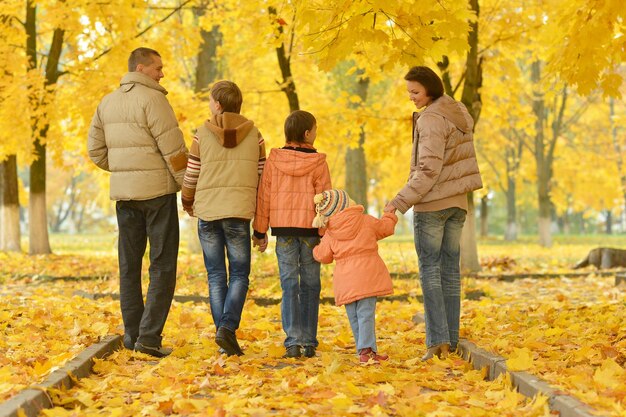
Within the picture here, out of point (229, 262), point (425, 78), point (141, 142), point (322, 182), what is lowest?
point (229, 262)

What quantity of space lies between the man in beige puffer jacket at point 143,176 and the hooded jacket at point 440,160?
1.77 meters

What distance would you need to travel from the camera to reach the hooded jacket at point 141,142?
612 centimetres

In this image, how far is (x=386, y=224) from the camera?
19.0ft

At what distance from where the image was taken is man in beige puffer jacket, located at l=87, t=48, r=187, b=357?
614cm

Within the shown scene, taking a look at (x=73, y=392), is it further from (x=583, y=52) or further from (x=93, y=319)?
(x=583, y=52)

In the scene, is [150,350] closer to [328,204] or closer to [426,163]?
[328,204]

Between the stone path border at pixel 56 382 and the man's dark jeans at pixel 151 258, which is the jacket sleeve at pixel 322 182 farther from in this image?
the stone path border at pixel 56 382

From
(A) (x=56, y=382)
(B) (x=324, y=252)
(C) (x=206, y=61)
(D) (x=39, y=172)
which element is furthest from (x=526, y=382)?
(C) (x=206, y=61)

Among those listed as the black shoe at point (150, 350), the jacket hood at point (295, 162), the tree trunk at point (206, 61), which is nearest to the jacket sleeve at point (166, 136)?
the jacket hood at point (295, 162)

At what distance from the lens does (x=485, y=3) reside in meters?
15.3

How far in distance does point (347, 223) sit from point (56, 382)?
224cm

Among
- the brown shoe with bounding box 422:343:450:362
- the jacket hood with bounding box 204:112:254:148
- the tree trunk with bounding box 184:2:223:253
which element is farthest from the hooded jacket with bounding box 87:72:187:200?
the tree trunk with bounding box 184:2:223:253

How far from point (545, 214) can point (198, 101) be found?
14439mm

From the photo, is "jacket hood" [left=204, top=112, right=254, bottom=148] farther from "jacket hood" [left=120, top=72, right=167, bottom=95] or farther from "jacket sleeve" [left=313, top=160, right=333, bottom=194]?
"jacket sleeve" [left=313, top=160, right=333, bottom=194]
